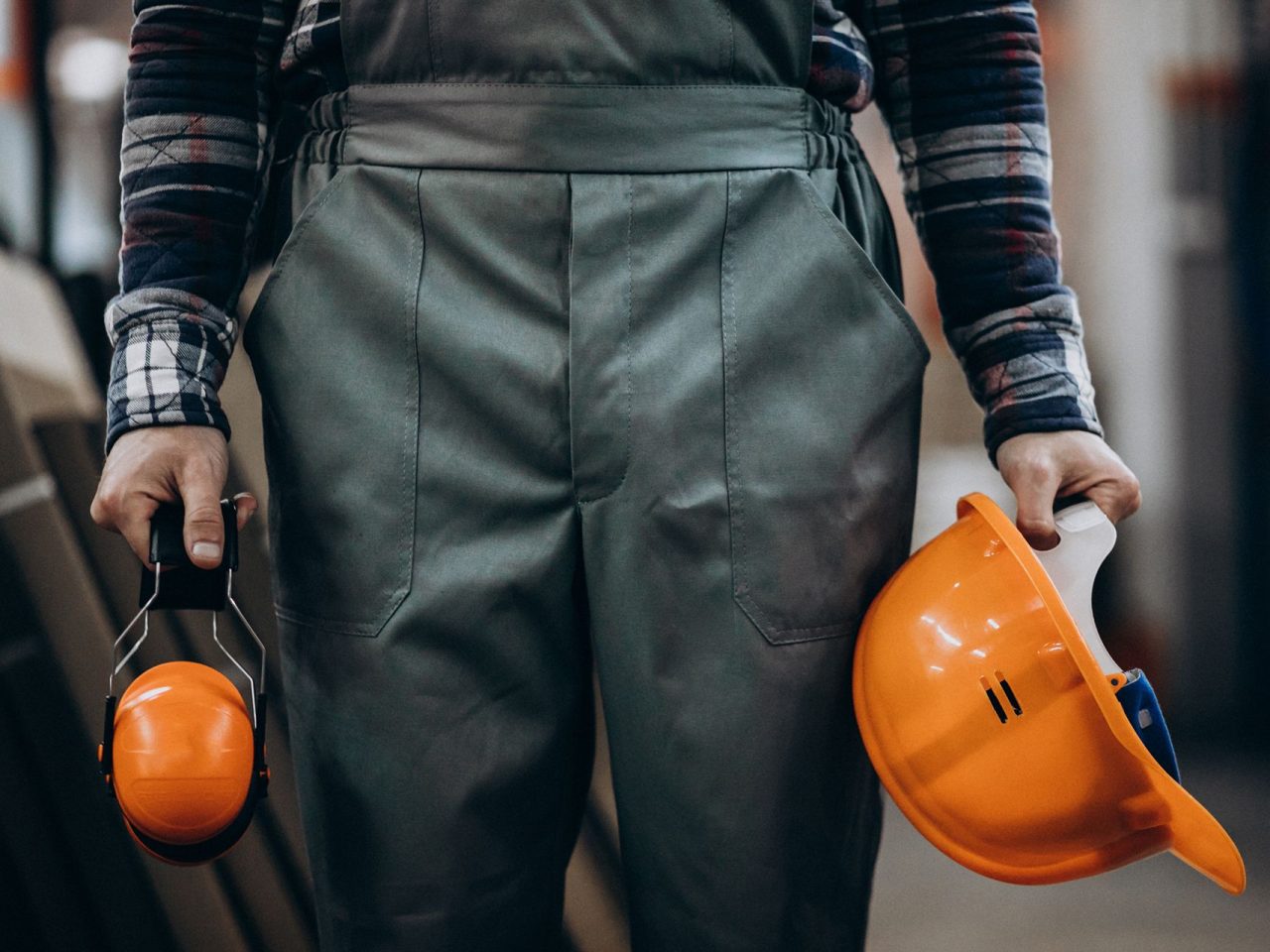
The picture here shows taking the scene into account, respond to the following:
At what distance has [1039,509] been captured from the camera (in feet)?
2.78

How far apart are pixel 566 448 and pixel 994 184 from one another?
414mm

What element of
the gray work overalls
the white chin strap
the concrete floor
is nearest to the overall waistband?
the gray work overalls

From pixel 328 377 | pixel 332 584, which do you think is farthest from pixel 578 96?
pixel 332 584

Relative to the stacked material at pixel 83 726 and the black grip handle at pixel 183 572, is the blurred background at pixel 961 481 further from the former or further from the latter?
the black grip handle at pixel 183 572

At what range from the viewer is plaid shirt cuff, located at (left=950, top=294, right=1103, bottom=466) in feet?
2.89

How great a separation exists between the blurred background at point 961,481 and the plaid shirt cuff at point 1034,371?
1164 millimetres

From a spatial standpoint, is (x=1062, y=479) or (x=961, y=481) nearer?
(x=1062, y=479)

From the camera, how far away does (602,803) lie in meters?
1.98

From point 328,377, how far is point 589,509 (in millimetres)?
202

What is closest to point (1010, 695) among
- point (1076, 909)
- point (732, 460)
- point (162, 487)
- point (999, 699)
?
point (999, 699)

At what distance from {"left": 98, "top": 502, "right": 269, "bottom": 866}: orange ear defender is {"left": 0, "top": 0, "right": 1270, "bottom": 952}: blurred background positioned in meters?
0.87

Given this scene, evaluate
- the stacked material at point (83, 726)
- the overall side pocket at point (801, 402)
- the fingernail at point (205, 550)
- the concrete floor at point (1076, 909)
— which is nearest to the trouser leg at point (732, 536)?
the overall side pocket at point (801, 402)

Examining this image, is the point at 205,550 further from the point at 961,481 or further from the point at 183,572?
the point at 961,481

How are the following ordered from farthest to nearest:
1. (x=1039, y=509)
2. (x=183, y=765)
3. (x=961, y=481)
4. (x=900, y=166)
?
1. (x=961, y=481)
2. (x=900, y=166)
3. (x=1039, y=509)
4. (x=183, y=765)
